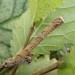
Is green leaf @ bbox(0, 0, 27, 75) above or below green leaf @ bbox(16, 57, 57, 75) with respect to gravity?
above

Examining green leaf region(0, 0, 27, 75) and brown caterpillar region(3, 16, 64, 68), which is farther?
green leaf region(0, 0, 27, 75)

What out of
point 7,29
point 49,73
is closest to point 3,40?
point 7,29

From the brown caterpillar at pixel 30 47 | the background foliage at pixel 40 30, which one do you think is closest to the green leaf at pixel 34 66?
the background foliage at pixel 40 30

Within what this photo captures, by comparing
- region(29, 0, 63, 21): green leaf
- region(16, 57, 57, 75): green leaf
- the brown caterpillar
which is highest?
region(29, 0, 63, 21): green leaf

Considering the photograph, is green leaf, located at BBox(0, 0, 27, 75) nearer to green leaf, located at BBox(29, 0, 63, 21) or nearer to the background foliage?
the background foliage

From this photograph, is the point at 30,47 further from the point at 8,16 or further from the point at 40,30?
the point at 8,16

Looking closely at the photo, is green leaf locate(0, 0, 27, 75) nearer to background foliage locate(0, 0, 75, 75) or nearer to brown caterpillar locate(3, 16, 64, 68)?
background foliage locate(0, 0, 75, 75)

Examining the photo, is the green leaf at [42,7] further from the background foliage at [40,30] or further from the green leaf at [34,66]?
the green leaf at [34,66]

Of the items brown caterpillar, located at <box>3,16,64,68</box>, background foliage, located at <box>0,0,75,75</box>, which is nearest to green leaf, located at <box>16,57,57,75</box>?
background foliage, located at <box>0,0,75,75</box>

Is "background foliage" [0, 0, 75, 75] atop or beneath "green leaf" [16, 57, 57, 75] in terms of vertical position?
atop
